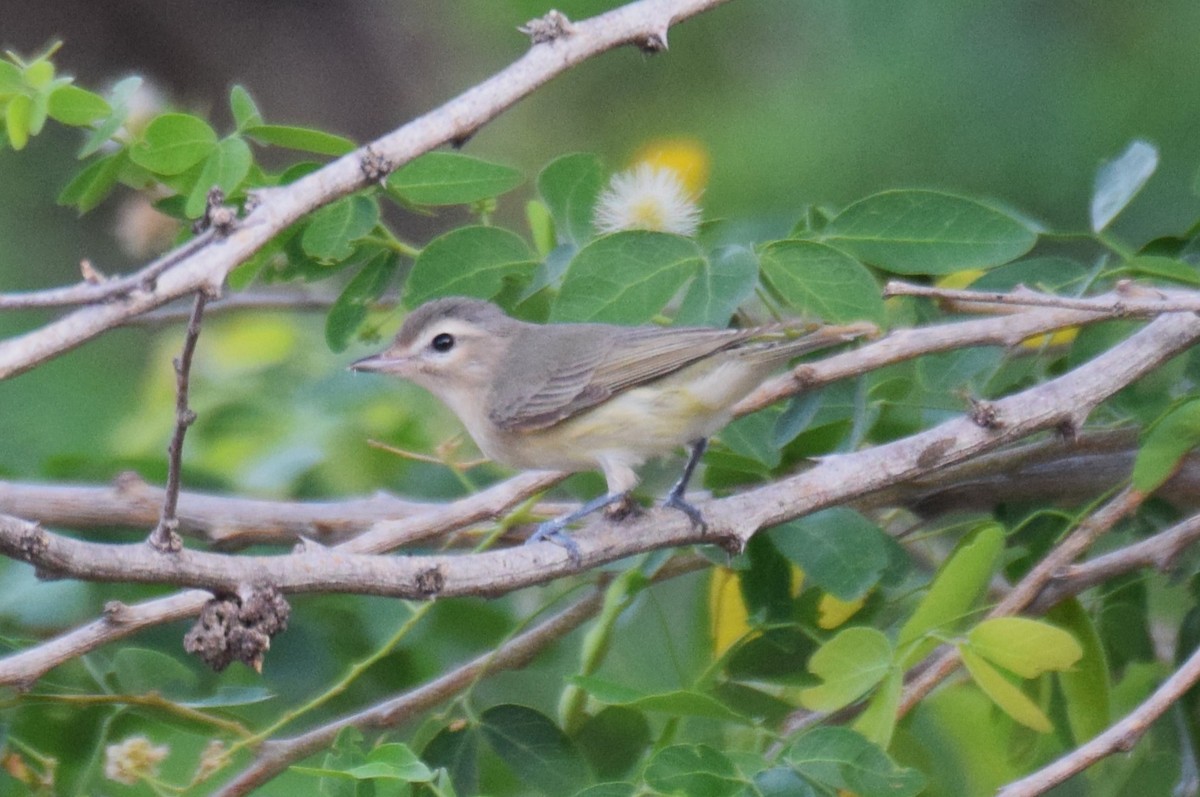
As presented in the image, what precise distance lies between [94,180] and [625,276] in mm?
1113

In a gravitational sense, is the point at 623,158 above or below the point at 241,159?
above

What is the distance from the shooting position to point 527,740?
2750 mm

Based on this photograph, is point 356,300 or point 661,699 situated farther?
point 356,300

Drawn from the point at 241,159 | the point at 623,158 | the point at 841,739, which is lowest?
the point at 841,739

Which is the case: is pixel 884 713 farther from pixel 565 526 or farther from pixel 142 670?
pixel 142 670

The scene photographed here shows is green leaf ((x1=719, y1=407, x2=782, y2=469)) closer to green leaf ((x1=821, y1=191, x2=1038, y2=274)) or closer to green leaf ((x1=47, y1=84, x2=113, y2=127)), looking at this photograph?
green leaf ((x1=821, y1=191, x2=1038, y2=274))

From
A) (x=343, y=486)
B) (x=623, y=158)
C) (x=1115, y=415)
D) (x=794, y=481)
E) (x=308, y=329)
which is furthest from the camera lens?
(x=623, y=158)

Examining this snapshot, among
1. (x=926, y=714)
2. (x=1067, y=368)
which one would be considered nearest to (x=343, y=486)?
(x=926, y=714)

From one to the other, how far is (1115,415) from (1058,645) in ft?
3.07

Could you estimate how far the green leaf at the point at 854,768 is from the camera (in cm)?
227

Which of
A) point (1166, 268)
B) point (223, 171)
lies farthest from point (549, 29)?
point (1166, 268)

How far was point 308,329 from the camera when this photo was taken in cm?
495

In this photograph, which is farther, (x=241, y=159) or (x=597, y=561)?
(x=241, y=159)

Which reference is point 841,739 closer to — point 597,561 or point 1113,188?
point 597,561
